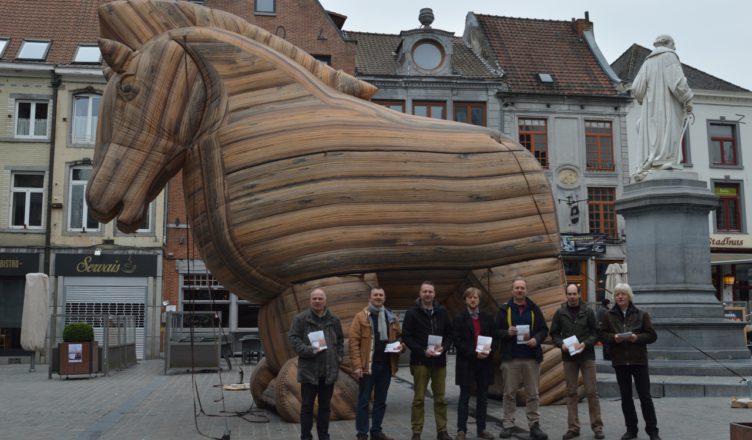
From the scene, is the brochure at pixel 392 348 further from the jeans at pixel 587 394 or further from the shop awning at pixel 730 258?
the shop awning at pixel 730 258

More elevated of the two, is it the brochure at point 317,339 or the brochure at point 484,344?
the brochure at point 317,339

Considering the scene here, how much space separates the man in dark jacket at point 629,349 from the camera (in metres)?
6.05

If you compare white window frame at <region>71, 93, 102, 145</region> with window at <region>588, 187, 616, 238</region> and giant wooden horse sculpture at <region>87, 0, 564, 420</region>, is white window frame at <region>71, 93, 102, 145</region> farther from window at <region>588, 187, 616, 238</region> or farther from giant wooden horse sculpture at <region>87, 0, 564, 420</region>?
window at <region>588, 187, 616, 238</region>

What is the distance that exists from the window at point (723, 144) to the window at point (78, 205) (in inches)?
862

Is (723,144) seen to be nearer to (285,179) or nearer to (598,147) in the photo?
(598,147)

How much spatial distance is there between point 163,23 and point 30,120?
1694cm

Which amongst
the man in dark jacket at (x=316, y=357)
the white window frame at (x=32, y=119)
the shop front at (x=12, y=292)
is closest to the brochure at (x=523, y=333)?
the man in dark jacket at (x=316, y=357)

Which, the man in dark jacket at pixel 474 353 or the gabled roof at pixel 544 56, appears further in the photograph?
the gabled roof at pixel 544 56

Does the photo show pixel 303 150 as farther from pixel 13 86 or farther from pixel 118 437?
pixel 13 86

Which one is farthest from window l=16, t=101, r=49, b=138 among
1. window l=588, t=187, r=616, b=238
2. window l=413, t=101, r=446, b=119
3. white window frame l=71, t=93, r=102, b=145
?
window l=588, t=187, r=616, b=238

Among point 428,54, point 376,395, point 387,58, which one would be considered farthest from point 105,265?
point 376,395

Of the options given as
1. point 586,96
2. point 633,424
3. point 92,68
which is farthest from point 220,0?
point 633,424

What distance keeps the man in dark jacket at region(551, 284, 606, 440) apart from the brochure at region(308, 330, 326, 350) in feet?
6.76

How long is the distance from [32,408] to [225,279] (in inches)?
166
